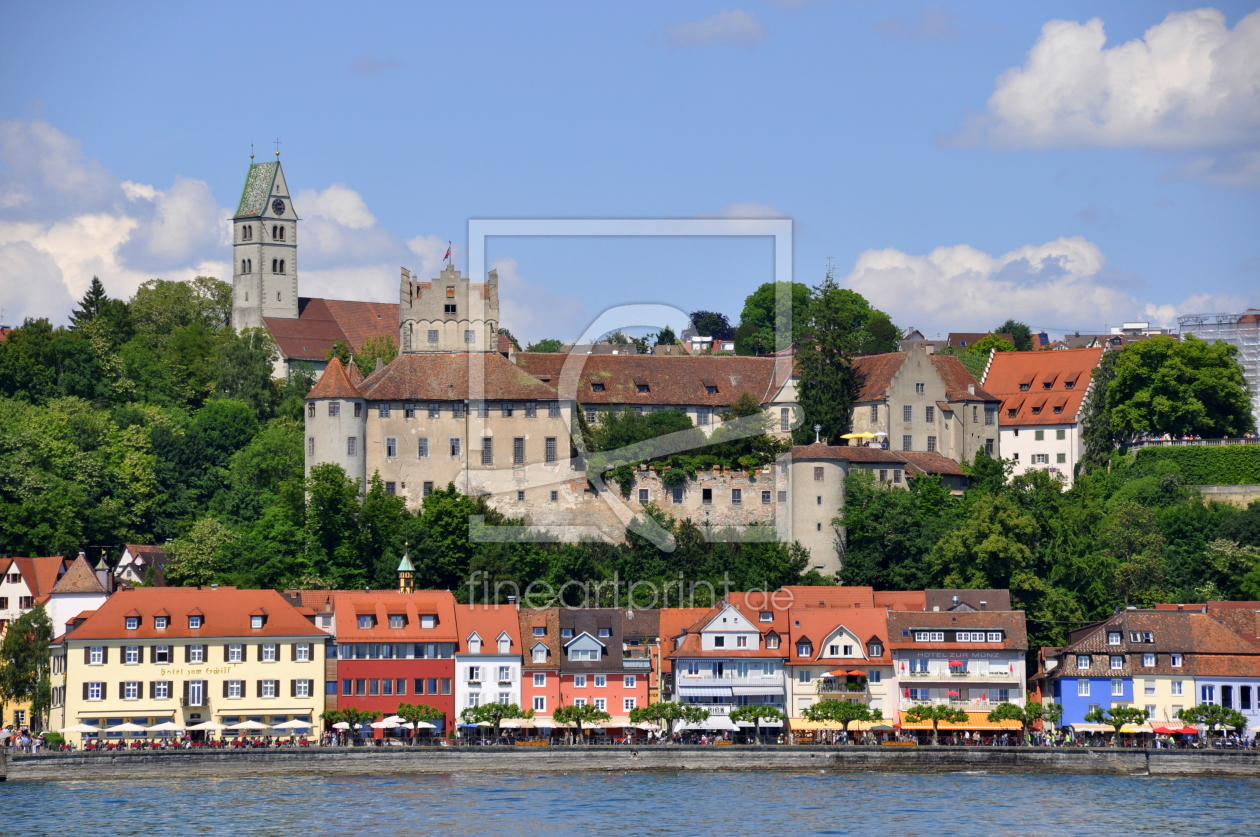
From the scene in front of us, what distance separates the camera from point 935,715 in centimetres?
8119

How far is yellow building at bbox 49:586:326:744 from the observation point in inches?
3187

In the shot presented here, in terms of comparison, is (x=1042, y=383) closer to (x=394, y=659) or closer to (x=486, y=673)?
(x=486, y=673)

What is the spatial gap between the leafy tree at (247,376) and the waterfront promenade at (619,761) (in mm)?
42029

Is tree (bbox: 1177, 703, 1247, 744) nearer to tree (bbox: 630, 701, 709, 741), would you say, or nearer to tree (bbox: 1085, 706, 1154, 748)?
tree (bbox: 1085, 706, 1154, 748)

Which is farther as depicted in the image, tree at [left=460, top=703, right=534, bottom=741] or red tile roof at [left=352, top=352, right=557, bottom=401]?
red tile roof at [left=352, top=352, right=557, bottom=401]

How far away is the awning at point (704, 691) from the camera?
84062 millimetres

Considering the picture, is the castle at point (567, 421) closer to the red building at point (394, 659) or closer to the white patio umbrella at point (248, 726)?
the red building at point (394, 659)

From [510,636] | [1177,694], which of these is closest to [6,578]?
[510,636]

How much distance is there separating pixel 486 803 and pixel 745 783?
30.2 ft

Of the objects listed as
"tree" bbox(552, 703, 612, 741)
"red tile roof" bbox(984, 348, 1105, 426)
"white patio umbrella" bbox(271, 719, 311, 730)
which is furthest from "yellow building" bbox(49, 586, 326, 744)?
"red tile roof" bbox(984, 348, 1105, 426)

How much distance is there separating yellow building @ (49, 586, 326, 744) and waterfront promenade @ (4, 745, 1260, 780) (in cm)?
348

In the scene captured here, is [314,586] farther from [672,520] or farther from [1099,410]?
[1099,410]

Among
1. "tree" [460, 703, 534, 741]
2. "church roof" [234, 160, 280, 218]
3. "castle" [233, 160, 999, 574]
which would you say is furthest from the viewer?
"church roof" [234, 160, 280, 218]

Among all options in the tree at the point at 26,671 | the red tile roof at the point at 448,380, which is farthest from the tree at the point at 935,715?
the tree at the point at 26,671
